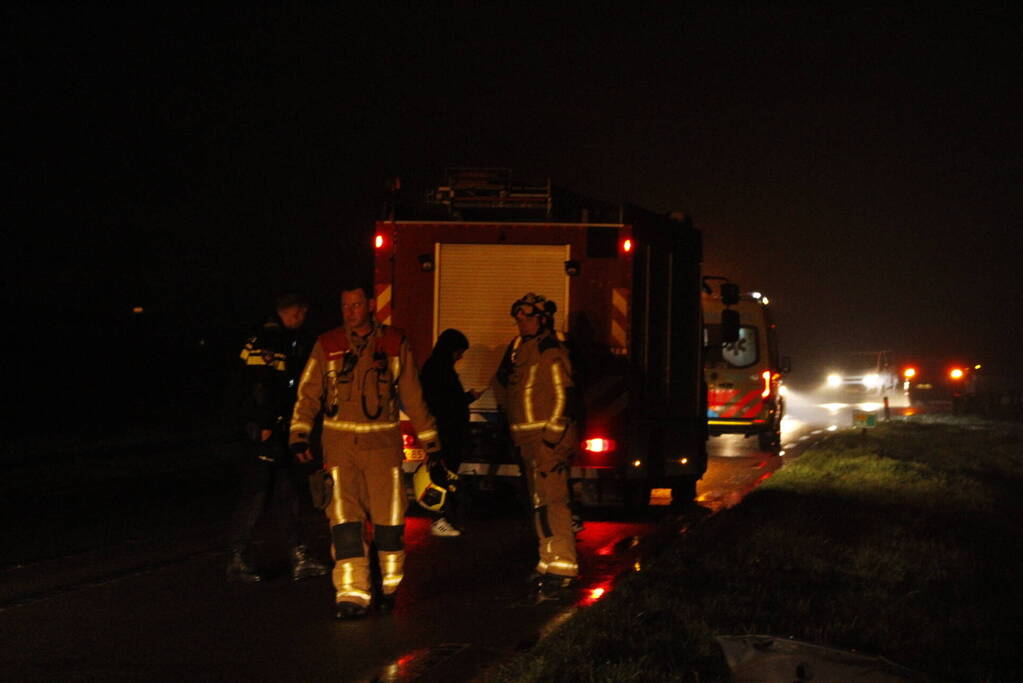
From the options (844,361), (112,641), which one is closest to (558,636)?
(112,641)

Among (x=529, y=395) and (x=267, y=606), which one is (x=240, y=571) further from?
(x=529, y=395)

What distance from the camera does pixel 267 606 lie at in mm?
7801

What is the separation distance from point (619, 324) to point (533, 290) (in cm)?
81

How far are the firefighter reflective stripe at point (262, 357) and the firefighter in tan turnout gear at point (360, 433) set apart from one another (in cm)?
90

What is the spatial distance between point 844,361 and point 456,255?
39934mm

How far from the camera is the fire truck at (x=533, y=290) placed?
36.4 ft

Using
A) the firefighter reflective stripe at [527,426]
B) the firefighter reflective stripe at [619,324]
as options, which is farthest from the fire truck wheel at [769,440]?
the firefighter reflective stripe at [527,426]

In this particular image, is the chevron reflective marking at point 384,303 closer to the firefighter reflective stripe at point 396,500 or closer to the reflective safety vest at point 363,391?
the reflective safety vest at point 363,391

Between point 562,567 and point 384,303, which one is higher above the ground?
point 384,303

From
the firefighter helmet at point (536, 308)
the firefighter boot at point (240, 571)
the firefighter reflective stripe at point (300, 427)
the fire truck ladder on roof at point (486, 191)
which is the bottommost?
the firefighter boot at point (240, 571)

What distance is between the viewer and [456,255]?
446 inches

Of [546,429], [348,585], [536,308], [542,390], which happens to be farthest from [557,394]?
[348,585]

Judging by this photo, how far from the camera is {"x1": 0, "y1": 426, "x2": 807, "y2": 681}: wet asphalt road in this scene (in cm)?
638

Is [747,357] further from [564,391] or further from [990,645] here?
[990,645]
